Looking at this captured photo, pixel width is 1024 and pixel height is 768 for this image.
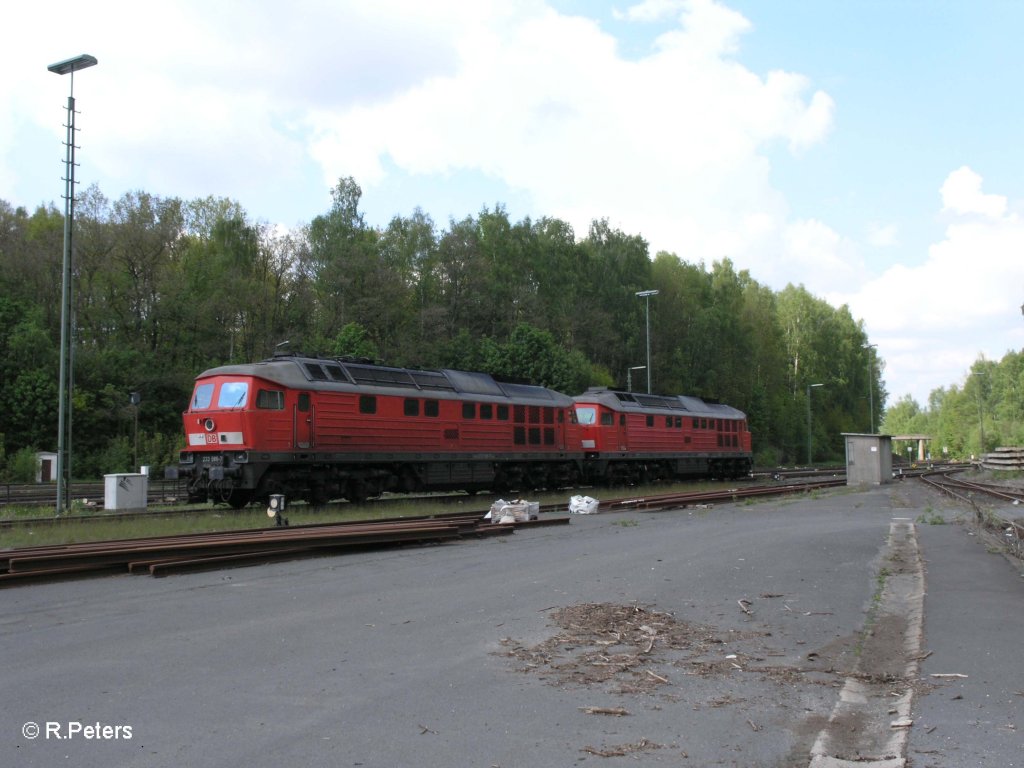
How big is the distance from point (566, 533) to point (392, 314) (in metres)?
39.6

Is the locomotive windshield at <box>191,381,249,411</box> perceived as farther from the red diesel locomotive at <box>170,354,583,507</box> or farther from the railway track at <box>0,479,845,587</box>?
the railway track at <box>0,479,845,587</box>

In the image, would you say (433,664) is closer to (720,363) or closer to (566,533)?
(566,533)

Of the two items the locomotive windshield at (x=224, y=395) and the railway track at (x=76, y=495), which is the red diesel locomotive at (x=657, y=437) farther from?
the locomotive windshield at (x=224, y=395)

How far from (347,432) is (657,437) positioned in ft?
54.7

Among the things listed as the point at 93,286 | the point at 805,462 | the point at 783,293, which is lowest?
the point at 805,462

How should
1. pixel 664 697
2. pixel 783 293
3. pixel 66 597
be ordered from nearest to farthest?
1. pixel 664 697
2. pixel 66 597
3. pixel 783 293

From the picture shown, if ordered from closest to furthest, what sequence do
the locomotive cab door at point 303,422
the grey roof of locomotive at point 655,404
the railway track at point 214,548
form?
the railway track at point 214,548
the locomotive cab door at point 303,422
the grey roof of locomotive at point 655,404

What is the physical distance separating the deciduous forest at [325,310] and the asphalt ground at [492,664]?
22.9 m

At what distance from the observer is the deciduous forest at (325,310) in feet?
137

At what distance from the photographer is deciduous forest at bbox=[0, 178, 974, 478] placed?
41875 millimetres

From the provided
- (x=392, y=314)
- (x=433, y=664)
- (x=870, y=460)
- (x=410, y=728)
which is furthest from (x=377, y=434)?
(x=392, y=314)

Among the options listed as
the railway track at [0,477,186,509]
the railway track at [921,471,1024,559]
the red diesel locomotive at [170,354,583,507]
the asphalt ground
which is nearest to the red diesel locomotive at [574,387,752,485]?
the red diesel locomotive at [170,354,583,507]

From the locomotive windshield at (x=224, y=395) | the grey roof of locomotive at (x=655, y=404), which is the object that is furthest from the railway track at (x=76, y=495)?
the grey roof of locomotive at (x=655, y=404)

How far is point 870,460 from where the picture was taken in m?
37.2
